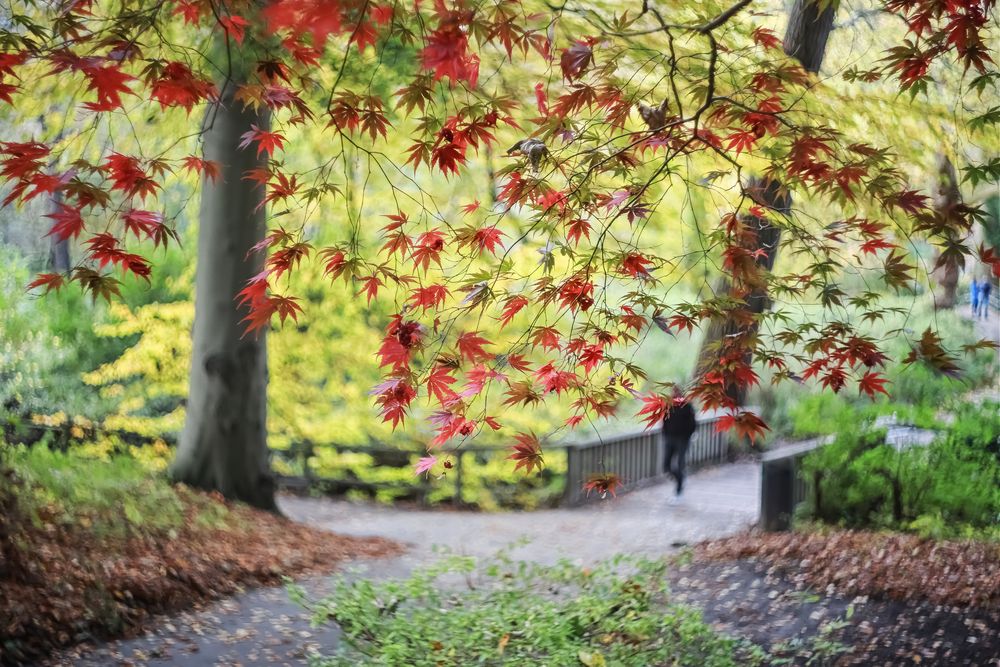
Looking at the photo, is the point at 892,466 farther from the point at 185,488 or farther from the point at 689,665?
the point at 185,488

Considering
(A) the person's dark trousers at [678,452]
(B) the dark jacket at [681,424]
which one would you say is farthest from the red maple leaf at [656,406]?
(A) the person's dark trousers at [678,452]

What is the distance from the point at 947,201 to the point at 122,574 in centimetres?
507

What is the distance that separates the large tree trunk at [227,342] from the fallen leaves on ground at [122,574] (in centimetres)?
82

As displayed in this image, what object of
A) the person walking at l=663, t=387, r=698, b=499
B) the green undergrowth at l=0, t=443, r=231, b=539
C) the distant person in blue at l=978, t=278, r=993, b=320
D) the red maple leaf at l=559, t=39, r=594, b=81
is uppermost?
the distant person in blue at l=978, t=278, r=993, b=320

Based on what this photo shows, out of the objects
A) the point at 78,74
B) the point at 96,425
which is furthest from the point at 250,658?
the point at 96,425

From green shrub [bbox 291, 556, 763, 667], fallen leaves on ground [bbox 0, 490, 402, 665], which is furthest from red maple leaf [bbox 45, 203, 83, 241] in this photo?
green shrub [bbox 291, 556, 763, 667]

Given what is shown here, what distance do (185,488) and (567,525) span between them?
4.64 meters

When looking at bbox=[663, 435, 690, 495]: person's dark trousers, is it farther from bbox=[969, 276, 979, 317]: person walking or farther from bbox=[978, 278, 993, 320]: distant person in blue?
bbox=[969, 276, 979, 317]: person walking

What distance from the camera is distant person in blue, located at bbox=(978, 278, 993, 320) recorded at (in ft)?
58.5

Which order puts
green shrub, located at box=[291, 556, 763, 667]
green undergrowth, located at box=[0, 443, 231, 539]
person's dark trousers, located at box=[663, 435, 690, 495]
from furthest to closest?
person's dark trousers, located at box=[663, 435, 690, 495] < green undergrowth, located at box=[0, 443, 231, 539] < green shrub, located at box=[291, 556, 763, 667]

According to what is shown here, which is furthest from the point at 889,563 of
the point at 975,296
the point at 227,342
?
the point at 975,296

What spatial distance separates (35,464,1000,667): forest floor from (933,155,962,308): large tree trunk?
6.22ft

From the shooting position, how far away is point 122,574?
18.3 ft

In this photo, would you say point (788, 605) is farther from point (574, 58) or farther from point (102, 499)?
point (102, 499)
